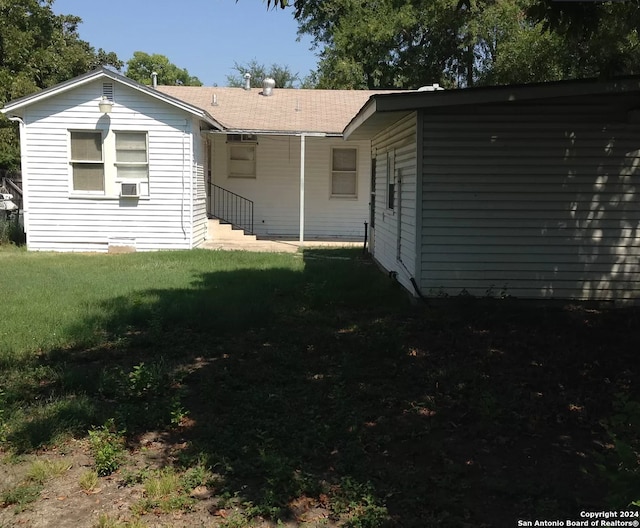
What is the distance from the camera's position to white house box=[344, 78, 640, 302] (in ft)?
25.9

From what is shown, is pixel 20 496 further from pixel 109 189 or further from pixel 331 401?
pixel 109 189

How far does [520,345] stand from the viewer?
6.34 metres

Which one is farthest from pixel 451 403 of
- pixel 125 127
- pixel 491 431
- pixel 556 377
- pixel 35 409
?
pixel 125 127

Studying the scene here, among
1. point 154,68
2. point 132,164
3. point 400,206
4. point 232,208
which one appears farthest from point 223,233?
point 154,68

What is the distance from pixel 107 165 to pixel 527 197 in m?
9.62

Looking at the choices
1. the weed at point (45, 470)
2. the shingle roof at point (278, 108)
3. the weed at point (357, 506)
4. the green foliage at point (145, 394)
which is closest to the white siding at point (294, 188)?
the shingle roof at point (278, 108)

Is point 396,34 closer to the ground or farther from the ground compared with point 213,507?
farther from the ground

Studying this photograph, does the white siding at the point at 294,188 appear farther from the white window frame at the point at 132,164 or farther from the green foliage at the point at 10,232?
the green foliage at the point at 10,232

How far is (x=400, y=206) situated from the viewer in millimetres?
9469

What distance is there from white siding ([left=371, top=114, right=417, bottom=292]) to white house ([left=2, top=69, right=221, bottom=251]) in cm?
478

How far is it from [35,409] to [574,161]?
691 centimetres

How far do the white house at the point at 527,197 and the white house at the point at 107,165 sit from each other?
7008mm

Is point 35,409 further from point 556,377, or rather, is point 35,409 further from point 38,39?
point 38,39

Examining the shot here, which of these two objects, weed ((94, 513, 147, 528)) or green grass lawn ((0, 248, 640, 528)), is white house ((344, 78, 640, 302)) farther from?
weed ((94, 513, 147, 528))
